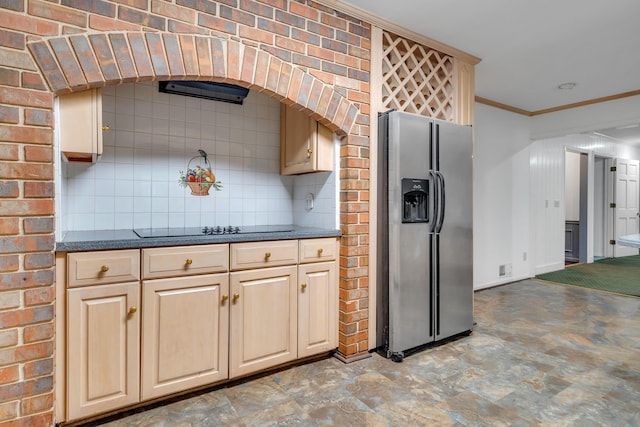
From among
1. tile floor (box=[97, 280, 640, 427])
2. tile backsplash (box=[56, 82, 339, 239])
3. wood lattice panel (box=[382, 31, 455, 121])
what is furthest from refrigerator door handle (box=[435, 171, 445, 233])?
tile floor (box=[97, 280, 640, 427])

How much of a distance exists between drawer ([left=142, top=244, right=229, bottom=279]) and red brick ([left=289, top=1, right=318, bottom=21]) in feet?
4.89

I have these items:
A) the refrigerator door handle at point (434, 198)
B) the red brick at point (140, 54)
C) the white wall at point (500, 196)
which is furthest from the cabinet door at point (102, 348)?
the white wall at point (500, 196)

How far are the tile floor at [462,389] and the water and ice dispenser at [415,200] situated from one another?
1.00m

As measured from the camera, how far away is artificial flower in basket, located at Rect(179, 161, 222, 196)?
2496mm

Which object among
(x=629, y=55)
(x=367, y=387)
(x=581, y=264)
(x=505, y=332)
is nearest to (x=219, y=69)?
(x=367, y=387)

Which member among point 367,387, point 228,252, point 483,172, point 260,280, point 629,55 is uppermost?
point 629,55

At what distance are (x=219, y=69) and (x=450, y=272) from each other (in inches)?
84.6

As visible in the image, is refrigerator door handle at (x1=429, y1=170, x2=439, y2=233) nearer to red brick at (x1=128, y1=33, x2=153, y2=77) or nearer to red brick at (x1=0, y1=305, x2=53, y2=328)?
red brick at (x1=128, y1=33, x2=153, y2=77)

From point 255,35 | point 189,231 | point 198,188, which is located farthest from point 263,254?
point 255,35

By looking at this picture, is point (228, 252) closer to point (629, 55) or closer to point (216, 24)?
point (216, 24)

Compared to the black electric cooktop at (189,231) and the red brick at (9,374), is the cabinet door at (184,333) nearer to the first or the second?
the black electric cooktop at (189,231)

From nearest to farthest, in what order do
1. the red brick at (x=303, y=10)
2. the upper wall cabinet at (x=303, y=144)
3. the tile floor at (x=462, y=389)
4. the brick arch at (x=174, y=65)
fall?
the brick arch at (x=174, y=65) < the tile floor at (x=462, y=389) < the red brick at (x=303, y=10) < the upper wall cabinet at (x=303, y=144)

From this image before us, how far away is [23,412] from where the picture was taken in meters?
1.50

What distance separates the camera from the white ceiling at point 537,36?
230 centimetres
